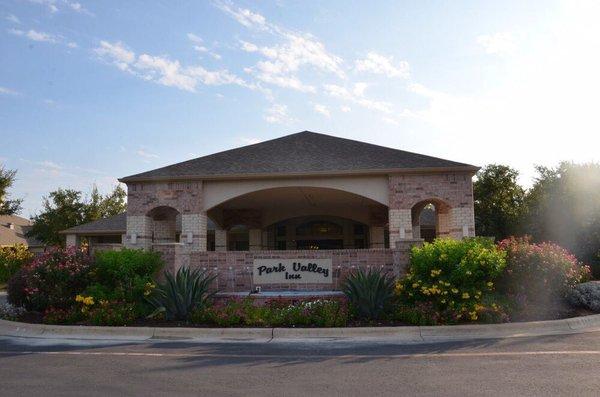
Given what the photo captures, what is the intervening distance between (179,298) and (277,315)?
91.2 inches

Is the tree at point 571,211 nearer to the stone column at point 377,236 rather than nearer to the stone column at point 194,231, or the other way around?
the stone column at point 377,236

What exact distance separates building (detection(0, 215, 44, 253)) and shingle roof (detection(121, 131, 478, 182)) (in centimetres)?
2907

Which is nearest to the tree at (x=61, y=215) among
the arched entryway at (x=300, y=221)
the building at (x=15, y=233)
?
the building at (x=15, y=233)

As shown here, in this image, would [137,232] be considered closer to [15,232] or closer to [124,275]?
[124,275]

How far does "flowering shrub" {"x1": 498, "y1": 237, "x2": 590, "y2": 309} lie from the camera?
12570 mm

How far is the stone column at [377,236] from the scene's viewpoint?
28.3 meters

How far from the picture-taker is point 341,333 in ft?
35.4

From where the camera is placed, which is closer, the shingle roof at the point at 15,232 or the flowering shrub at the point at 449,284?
the flowering shrub at the point at 449,284

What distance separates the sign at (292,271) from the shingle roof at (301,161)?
5826 millimetres

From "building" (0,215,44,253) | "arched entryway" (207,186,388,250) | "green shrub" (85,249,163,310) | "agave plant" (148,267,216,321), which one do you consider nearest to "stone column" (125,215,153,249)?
"arched entryway" (207,186,388,250)

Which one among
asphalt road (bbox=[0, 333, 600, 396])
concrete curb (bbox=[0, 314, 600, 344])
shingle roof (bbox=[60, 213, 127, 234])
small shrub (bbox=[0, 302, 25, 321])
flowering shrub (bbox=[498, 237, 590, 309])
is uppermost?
shingle roof (bbox=[60, 213, 127, 234])

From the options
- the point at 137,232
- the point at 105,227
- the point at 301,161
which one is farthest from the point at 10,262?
the point at 301,161

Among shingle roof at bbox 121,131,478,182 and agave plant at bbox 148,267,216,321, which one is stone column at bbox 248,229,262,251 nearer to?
shingle roof at bbox 121,131,478,182

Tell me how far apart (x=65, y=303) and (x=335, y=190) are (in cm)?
1139
